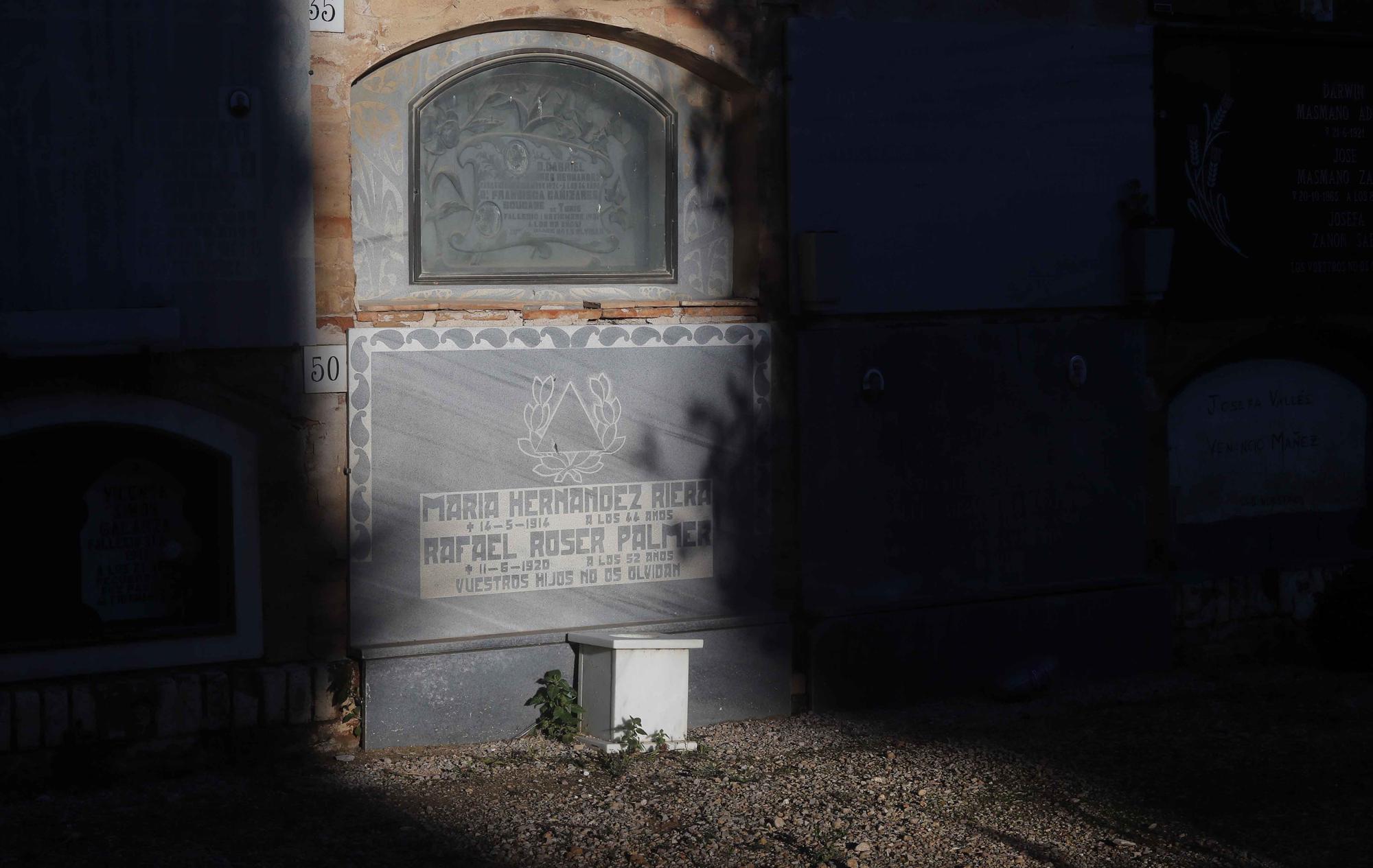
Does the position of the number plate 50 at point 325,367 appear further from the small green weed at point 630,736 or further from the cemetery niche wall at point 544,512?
the small green weed at point 630,736

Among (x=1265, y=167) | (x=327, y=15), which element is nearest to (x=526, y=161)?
(x=327, y=15)

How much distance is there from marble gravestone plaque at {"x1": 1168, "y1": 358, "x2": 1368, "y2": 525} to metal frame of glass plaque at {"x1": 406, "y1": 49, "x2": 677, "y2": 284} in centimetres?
297

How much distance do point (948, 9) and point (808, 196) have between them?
46.7 inches

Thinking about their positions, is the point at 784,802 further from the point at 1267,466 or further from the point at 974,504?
→ the point at 1267,466

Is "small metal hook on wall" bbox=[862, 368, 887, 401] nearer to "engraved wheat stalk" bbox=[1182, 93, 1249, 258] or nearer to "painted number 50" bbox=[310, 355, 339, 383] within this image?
"engraved wheat stalk" bbox=[1182, 93, 1249, 258]

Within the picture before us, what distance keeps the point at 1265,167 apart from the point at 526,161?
3981 millimetres

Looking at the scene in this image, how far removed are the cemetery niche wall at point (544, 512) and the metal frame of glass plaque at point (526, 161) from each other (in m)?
0.31

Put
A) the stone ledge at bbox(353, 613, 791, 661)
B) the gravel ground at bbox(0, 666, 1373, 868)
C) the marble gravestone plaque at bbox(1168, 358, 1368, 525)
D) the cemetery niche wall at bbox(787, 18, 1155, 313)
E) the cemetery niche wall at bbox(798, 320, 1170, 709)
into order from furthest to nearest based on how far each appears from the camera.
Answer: the marble gravestone plaque at bbox(1168, 358, 1368, 525) → the cemetery niche wall at bbox(798, 320, 1170, 709) → the cemetery niche wall at bbox(787, 18, 1155, 313) → the stone ledge at bbox(353, 613, 791, 661) → the gravel ground at bbox(0, 666, 1373, 868)

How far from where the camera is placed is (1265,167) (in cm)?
788

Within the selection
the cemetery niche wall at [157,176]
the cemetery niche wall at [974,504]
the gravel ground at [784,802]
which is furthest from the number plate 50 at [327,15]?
the gravel ground at [784,802]

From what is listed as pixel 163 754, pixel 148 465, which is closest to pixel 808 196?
pixel 148 465

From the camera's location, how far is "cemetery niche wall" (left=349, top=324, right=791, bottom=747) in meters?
6.05

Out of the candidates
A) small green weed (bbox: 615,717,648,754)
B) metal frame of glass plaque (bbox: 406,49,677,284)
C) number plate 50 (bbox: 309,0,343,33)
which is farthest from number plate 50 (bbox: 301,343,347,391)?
small green weed (bbox: 615,717,648,754)

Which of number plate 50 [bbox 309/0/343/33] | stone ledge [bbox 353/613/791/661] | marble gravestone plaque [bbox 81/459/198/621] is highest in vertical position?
number plate 50 [bbox 309/0/343/33]
